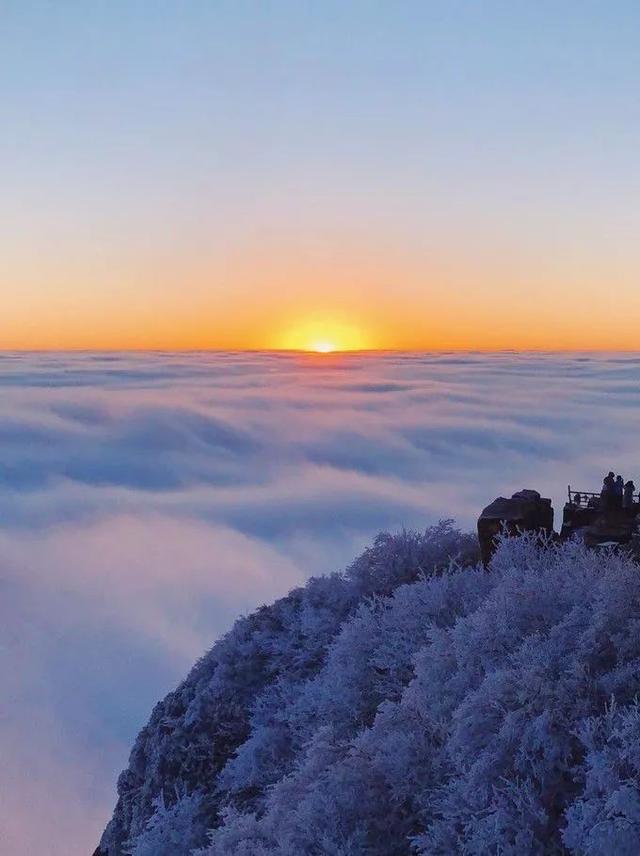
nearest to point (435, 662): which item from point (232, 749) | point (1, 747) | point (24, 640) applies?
point (232, 749)

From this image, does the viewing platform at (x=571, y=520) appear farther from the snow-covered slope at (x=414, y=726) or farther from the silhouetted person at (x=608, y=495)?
the snow-covered slope at (x=414, y=726)

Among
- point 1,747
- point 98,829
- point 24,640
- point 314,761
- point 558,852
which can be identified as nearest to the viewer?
point 558,852

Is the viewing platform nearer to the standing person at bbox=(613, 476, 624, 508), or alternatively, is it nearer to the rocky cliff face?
the standing person at bbox=(613, 476, 624, 508)

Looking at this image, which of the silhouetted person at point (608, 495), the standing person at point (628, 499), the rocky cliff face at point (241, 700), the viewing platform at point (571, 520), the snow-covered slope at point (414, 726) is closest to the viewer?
the snow-covered slope at point (414, 726)

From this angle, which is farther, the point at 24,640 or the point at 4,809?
the point at 24,640

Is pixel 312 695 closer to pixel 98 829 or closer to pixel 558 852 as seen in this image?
pixel 558 852

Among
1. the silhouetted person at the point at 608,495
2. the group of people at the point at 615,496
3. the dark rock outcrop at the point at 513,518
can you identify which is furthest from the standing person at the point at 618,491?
the dark rock outcrop at the point at 513,518

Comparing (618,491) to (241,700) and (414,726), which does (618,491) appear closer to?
(241,700)
